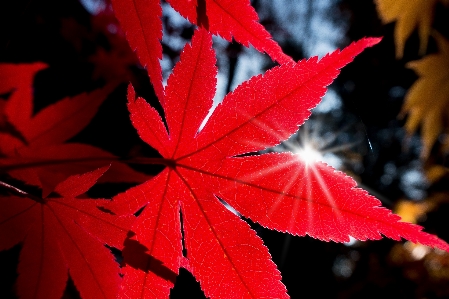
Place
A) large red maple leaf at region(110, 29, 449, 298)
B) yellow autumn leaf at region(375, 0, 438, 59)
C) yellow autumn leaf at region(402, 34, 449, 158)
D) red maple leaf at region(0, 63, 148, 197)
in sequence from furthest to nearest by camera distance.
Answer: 1. yellow autumn leaf at region(402, 34, 449, 158)
2. yellow autumn leaf at region(375, 0, 438, 59)
3. red maple leaf at region(0, 63, 148, 197)
4. large red maple leaf at region(110, 29, 449, 298)

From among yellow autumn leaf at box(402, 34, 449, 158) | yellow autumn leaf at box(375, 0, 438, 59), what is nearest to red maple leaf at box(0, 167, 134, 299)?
yellow autumn leaf at box(375, 0, 438, 59)

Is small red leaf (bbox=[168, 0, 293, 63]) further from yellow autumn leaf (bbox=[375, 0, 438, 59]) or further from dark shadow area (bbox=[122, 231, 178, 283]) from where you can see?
yellow autumn leaf (bbox=[375, 0, 438, 59])

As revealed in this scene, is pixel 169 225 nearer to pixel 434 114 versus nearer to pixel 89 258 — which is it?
pixel 89 258

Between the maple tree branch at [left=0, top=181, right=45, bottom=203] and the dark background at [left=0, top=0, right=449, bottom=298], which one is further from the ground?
the dark background at [left=0, top=0, right=449, bottom=298]

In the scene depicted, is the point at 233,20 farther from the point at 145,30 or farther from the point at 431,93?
the point at 431,93

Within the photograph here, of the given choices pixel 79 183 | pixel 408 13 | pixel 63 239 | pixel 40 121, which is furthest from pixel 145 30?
pixel 408 13

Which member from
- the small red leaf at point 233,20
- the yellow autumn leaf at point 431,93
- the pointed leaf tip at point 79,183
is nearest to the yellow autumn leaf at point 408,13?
the yellow autumn leaf at point 431,93
